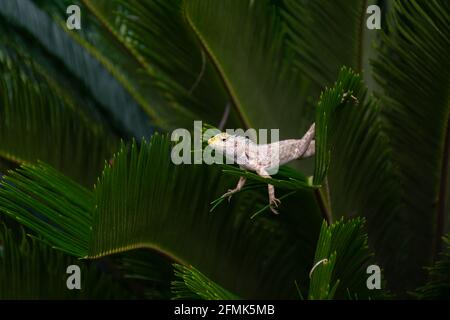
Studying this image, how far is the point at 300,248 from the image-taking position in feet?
7.11

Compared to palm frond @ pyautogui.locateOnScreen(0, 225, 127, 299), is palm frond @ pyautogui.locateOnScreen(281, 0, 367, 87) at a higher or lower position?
higher


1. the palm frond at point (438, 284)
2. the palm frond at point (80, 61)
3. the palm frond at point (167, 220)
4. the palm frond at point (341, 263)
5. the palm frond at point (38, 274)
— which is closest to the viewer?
the palm frond at point (341, 263)

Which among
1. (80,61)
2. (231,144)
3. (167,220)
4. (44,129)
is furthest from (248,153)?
(80,61)

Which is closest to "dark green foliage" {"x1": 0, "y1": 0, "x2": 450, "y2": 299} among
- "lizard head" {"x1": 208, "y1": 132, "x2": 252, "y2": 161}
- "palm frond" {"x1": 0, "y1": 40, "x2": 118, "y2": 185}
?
"palm frond" {"x1": 0, "y1": 40, "x2": 118, "y2": 185}

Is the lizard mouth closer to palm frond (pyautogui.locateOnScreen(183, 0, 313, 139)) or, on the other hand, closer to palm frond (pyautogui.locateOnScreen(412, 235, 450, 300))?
palm frond (pyautogui.locateOnScreen(183, 0, 313, 139))

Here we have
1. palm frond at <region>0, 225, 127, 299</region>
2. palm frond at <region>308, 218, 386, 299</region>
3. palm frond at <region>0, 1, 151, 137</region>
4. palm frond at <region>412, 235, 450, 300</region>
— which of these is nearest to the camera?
palm frond at <region>308, 218, 386, 299</region>

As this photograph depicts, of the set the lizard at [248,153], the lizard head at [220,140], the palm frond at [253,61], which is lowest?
the lizard at [248,153]

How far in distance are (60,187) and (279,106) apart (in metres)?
0.90

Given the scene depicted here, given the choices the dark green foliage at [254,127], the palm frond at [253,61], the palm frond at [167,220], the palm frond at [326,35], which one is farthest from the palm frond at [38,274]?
the palm frond at [326,35]

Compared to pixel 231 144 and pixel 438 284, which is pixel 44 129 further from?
pixel 438 284

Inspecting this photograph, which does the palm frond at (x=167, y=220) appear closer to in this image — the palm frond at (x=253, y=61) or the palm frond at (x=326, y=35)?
the palm frond at (x=253, y=61)


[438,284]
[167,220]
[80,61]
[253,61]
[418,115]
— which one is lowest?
[438,284]
